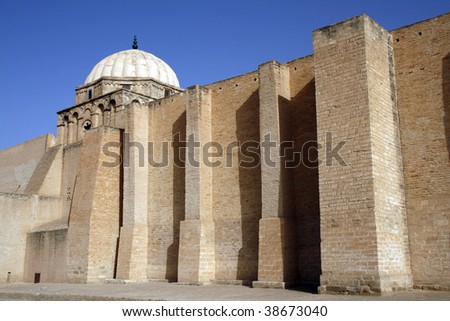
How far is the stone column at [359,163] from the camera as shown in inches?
403

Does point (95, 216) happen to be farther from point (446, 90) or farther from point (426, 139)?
point (446, 90)

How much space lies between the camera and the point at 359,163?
1065 cm

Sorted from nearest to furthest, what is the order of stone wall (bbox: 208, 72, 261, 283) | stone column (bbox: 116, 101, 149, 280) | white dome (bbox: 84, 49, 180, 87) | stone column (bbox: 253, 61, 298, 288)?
1. stone column (bbox: 253, 61, 298, 288)
2. stone wall (bbox: 208, 72, 261, 283)
3. stone column (bbox: 116, 101, 149, 280)
4. white dome (bbox: 84, 49, 180, 87)

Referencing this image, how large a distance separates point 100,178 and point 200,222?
4459mm

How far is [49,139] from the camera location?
23.2 metres

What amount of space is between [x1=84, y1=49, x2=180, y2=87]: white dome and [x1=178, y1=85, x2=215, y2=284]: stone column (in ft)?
31.4

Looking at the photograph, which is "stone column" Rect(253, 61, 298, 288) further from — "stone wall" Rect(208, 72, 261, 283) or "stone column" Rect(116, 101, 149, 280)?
"stone column" Rect(116, 101, 149, 280)

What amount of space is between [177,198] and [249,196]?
281 cm

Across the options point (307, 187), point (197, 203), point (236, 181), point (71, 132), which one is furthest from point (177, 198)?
point (71, 132)

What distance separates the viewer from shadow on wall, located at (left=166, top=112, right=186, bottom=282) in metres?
15.5

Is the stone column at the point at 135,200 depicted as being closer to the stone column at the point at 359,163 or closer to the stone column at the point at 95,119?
the stone column at the point at 95,119

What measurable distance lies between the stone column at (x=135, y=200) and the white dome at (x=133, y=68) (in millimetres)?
7382

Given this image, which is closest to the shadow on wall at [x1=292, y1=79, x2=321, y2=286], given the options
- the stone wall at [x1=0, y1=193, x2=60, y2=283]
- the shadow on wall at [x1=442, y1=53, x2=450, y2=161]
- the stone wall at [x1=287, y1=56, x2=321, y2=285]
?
the stone wall at [x1=287, y1=56, x2=321, y2=285]

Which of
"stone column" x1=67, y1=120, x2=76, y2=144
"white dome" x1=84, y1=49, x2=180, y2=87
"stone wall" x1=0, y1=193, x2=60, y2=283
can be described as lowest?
"stone wall" x1=0, y1=193, x2=60, y2=283
